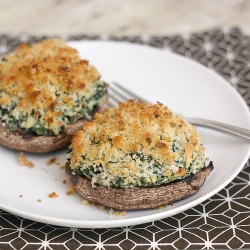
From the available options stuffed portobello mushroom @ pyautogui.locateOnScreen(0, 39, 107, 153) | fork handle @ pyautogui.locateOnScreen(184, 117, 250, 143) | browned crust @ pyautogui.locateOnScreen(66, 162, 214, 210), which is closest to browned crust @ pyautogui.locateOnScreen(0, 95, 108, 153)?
stuffed portobello mushroom @ pyautogui.locateOnScreen(0, 39, 107, 153)

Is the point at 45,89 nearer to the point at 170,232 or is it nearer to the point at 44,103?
the point at 44,103

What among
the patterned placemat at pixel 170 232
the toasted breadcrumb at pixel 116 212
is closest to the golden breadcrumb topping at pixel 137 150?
the toasted breadcrumb at pixel 116 212

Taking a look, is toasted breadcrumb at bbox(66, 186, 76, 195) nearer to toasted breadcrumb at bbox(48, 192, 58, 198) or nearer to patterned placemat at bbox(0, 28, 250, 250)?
toasted breadcrumb at bbox(48, 192, 58, 198)

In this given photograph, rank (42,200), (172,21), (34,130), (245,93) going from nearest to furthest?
(42,200) → (34,130) → (245,93) → (172,21)

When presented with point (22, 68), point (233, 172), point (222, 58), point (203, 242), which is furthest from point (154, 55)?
point (203, 242)

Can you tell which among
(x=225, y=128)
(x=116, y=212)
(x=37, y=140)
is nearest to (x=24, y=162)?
(x=37, y=140)

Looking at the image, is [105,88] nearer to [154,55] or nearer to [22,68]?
[22,68]
